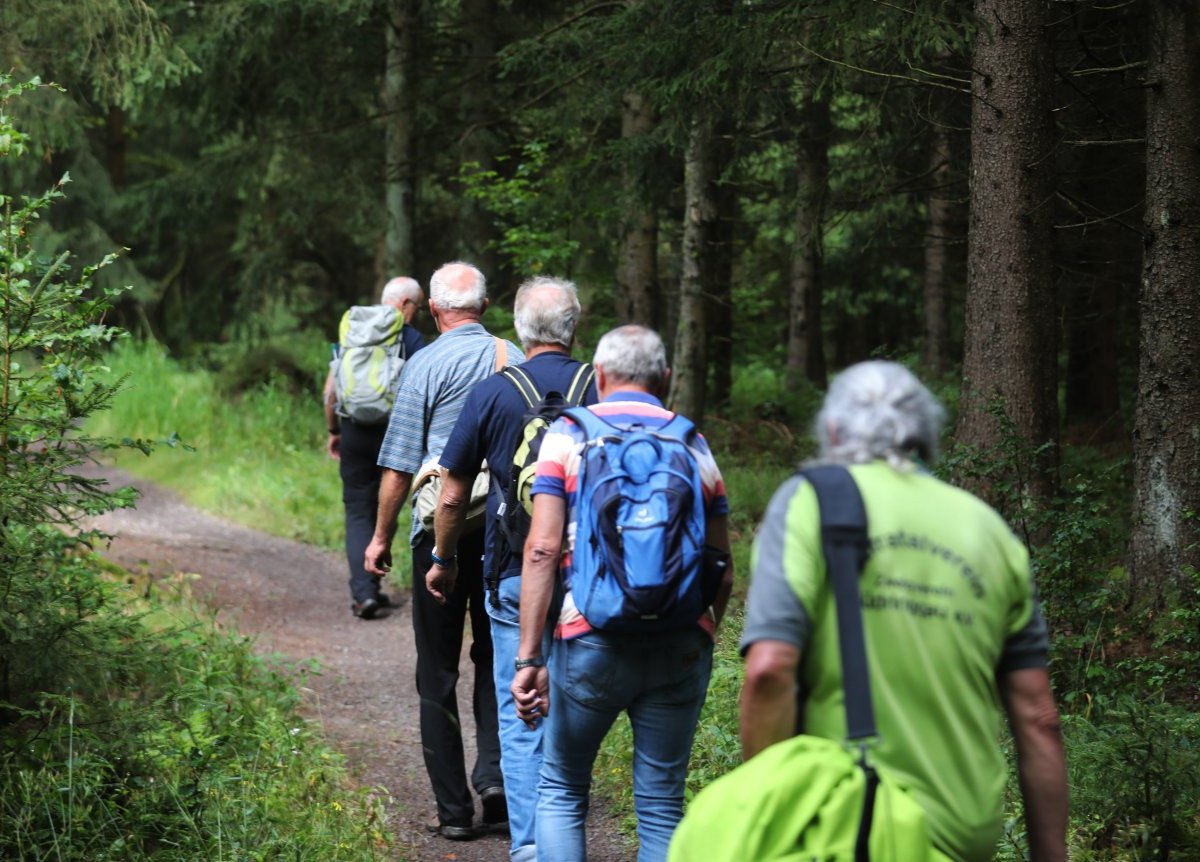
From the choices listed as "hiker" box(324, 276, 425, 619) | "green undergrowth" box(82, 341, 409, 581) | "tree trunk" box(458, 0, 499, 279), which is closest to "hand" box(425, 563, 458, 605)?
"hiker" box(324, 276, 425, 619)

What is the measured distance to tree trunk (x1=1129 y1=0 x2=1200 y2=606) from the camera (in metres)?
6.98

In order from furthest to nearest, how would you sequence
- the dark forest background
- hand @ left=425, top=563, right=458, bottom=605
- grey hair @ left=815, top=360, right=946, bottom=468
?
the dark forest background, hand @ left=425, top=563, right=458, bottom=605, grey hair @ left=815, top=360, right=946, bottom=468

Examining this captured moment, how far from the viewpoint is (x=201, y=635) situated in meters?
7.52

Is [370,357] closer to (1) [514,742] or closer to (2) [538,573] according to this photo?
(1) [514,742]

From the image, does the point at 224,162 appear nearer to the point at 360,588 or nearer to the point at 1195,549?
the point at 360,588

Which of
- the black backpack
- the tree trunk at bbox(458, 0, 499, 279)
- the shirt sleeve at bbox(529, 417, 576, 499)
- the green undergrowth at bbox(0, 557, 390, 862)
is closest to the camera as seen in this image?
the shirt sleeve at bbox(529, 417, 576, 499)

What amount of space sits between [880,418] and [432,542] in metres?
3.14

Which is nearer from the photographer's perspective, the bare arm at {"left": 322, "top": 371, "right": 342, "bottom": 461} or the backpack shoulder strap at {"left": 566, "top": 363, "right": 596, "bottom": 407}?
the backpack shoulder strap at {"left": 566, "top": 363, "right": 596, "bottom": 407}

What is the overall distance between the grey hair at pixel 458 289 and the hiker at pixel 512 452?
867 millimetres

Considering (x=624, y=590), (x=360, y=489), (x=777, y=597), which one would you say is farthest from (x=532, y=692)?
(x=360, y=489)

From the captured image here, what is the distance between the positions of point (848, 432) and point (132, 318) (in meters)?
25.2

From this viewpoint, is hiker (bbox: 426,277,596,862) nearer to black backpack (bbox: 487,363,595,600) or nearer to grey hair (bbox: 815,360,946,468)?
black backpack (bbox: 487,363,595,600)

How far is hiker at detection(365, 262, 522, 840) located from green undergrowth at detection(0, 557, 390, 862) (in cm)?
41

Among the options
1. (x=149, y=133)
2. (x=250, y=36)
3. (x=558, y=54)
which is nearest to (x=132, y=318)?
(x=149, y=133)
